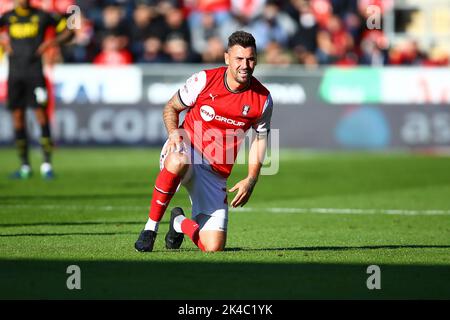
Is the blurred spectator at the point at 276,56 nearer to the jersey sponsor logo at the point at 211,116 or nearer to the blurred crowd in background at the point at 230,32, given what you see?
the blurred crowd in background at the point at 230,32

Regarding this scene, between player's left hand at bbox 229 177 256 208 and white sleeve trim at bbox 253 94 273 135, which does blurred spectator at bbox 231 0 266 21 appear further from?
player's left hand at bbox 229 177 256 208

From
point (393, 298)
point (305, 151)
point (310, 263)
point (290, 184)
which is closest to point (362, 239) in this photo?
point (310, 263)

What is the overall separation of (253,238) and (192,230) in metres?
1.32

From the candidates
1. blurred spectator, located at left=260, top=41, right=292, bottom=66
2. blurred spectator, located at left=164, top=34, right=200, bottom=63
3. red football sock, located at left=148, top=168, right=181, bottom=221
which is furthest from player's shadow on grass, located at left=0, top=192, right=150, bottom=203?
blurred spectator, located at left=164, top=34, right=200, bottom=63

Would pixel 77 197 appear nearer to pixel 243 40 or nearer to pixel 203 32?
pixel 243 40

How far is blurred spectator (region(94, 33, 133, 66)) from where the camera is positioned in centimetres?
2350

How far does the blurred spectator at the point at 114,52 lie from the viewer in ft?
77.1

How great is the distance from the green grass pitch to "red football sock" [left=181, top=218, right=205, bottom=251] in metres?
0.11

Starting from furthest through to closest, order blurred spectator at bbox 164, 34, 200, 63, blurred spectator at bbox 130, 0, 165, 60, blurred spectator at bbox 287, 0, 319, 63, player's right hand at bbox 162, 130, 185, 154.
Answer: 1. blurred spectator at bbox 130, 0, 165, 60
2. blurred spectator at bbox 287, 0, 319, 63
3. blurred spectator at bbox 164, 34, 200, 63
4. player's right hand at bbox 162, 130, 185, 154

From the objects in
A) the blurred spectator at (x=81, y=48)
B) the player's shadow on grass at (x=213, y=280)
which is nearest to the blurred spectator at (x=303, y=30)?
the blurred spectator at (x=81, y=48)

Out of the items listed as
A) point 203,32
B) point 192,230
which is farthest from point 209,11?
point 192,230

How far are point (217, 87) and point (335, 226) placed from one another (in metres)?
2.88

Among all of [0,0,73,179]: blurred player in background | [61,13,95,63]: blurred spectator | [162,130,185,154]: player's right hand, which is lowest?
[162,130,185,154]: player's right hand

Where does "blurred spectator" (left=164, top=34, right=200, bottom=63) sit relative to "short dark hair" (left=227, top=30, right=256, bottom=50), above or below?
above
